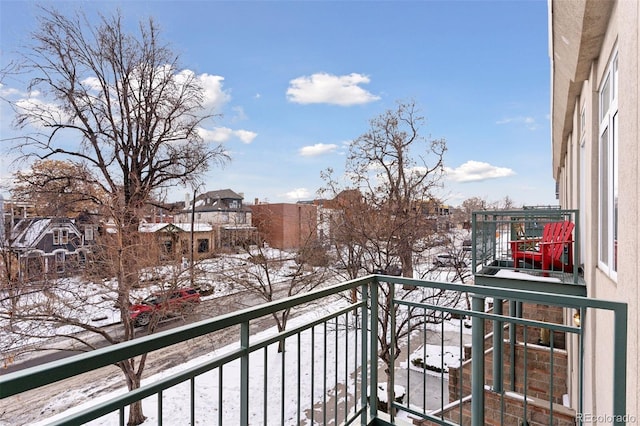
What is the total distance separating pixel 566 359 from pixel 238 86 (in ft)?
44.4

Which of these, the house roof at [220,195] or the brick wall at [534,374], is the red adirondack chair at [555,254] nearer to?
the brick wall at [534,374]

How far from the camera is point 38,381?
3.11 feet

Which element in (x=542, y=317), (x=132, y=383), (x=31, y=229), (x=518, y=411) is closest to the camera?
(x=518, y=411)

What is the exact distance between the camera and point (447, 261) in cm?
1502

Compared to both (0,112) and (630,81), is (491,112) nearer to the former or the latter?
(630,81)

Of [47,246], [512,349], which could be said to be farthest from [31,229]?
[512,349]

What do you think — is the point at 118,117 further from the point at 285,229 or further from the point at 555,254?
the point at 555,254

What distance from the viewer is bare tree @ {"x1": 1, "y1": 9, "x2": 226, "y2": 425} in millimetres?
8773

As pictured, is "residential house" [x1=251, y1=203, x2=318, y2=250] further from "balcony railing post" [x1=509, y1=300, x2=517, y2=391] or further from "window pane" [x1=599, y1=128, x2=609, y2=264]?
"window pane" [x1=599, y1=128, x2=609, y2=264]

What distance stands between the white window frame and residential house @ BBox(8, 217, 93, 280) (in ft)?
31.2

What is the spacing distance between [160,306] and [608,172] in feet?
28.9

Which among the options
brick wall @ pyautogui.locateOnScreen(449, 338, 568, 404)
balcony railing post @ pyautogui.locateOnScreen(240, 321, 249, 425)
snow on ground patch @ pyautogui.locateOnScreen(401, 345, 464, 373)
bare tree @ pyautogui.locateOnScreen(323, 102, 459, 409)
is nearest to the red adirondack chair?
brick wall @ pyautogui.locateOnScreen(449, 338, 568, 404)

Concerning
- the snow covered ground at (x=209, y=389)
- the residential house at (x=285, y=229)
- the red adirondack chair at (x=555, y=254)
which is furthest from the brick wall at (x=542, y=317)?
the residential house at (x=285, y=229)

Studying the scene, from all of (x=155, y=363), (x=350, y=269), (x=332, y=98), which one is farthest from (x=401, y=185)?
(x=155, y=363)
